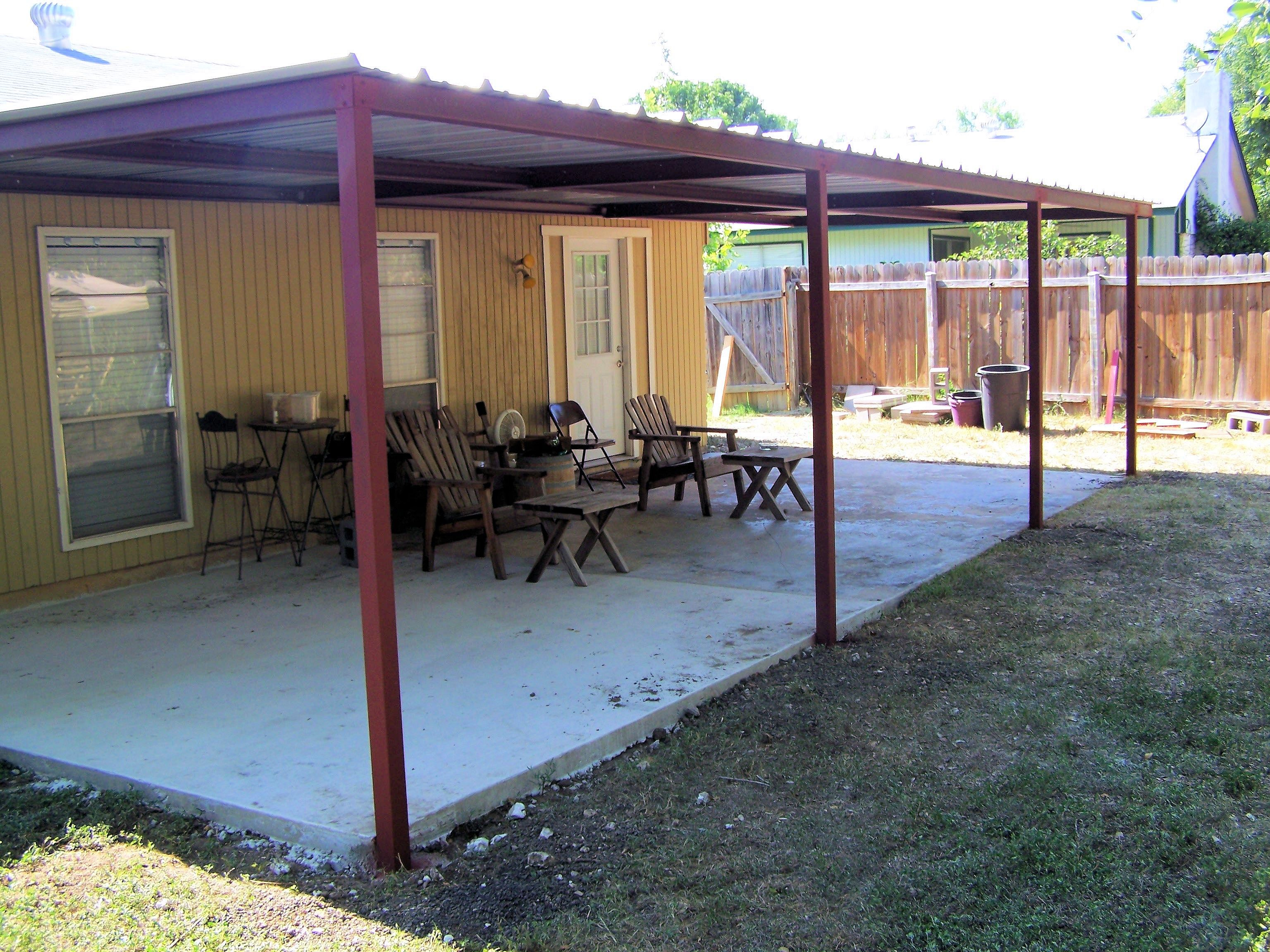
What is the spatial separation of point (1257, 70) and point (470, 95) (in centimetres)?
1676

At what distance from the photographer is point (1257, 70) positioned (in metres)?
16.8

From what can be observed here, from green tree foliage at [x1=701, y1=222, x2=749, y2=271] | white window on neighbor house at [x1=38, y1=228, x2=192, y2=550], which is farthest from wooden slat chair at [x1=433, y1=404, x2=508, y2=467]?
green tree foliage at [x1=701, y1=222, x2=749, y2=271]

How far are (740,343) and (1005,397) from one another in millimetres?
4362

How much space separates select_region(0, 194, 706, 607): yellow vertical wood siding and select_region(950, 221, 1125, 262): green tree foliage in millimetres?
8095

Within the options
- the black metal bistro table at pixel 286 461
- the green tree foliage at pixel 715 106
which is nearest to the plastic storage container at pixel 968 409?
the green tree foliage at pixel 715 106

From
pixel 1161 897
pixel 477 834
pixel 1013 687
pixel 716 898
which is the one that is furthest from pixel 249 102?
pixel 1013 687

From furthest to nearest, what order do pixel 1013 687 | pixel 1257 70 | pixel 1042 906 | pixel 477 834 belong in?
pixel 1257 70
pixel 1013 687
pixel 477 834
pixel 1042 906

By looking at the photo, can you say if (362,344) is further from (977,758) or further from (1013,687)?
(1013,687)

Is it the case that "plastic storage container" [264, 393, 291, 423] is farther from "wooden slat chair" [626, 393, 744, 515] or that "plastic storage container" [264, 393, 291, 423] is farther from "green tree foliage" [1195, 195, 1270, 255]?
"green tree foliage" [1195, 195, 1270, 255]

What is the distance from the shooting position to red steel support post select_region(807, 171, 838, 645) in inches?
218

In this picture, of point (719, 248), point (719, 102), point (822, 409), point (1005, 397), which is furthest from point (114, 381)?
point (719, 102)

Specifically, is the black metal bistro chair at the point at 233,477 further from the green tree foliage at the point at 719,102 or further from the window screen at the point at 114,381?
the green tree foliage at the point at 719,102

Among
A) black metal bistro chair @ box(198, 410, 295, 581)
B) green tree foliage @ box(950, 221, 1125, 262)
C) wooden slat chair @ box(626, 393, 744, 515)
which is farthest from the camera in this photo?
green tree foliage @ box(950, 221, 1125, 262)

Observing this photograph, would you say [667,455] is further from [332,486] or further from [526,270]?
[332,486]
